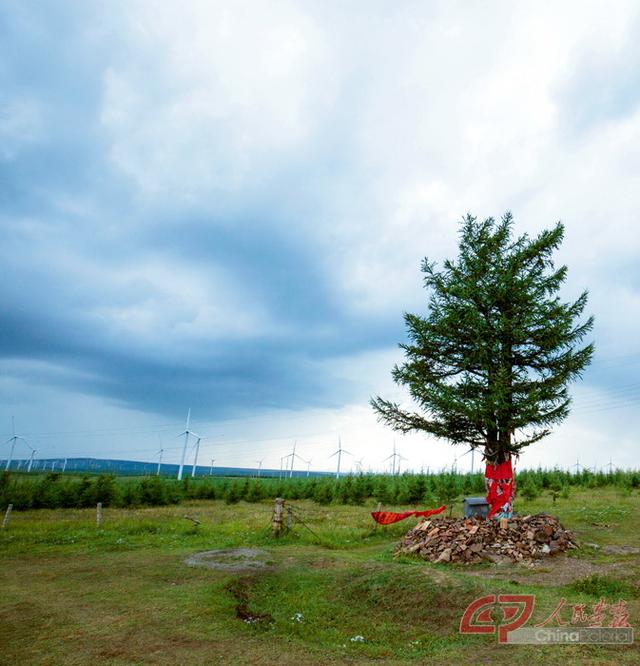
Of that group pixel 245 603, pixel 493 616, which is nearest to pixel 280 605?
pixel 245 603

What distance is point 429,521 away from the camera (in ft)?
60.8

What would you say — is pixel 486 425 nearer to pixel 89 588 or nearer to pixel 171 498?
pixel 89 588

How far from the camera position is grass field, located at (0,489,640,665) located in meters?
8.10

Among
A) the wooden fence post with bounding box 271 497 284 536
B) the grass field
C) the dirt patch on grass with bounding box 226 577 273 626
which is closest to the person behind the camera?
the grass field

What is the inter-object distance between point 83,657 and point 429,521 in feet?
44.6

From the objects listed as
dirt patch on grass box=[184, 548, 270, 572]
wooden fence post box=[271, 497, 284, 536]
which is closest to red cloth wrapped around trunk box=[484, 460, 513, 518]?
wooden fence post box=[271, 497, 284, 536]

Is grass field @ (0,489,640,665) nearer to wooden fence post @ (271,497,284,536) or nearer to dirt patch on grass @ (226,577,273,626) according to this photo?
dirt patch on grass @ (226,577,273,626)

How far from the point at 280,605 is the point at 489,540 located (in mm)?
8770

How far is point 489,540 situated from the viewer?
53.9ft

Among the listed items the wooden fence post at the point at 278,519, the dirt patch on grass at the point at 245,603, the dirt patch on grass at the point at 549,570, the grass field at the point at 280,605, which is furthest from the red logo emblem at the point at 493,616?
the wooden fence post at the point at 278,519

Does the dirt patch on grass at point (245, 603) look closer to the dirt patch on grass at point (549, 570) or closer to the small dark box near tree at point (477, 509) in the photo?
the dirt patch on grass at point (549, 570)

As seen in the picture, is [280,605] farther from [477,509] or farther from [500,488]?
[500,488]

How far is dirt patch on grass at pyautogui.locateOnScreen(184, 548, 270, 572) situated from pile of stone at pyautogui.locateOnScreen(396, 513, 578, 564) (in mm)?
5463

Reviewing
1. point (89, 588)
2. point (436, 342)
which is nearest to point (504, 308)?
point (436, 342)
